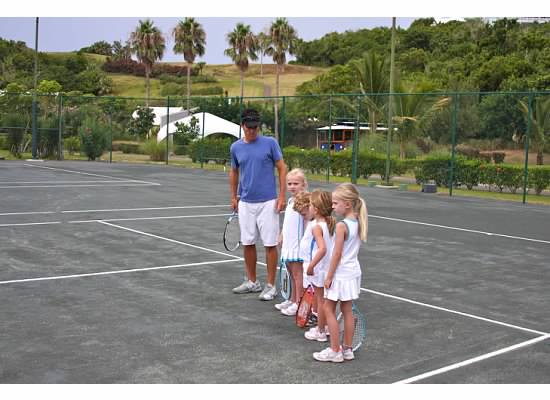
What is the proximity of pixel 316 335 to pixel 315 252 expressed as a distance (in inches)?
28.6

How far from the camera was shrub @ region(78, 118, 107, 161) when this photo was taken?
34.2m

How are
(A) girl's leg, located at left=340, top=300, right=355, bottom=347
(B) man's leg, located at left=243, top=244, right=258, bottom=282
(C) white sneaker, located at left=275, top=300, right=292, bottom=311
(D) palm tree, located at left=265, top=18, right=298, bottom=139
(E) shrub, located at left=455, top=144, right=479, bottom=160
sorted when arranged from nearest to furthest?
(A) girl's leg, located at left=340, top=300, right=355, bottom=347 < (C) white sneaker, located at left=275, top=300, right=292, bottom=311 < (B) man's leg, located at left=243, top=244, right=258, bottom=282 < (E) shrub, located at left=455, top=144, right=479, bottom=160 < (D) palm tree, located at left=265, top=18, right=298, bottom=139

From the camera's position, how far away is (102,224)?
13305 millimetres

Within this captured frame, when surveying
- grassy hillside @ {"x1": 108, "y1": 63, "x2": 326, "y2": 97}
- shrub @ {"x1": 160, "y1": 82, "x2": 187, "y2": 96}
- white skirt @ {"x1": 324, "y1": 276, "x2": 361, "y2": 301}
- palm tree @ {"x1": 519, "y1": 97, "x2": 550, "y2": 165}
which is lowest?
white skirt @ {"x1": 324, "y1": 276, "x2": 361, "y2": 301}

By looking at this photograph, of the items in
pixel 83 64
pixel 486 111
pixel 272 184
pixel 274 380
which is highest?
pixel 83 64

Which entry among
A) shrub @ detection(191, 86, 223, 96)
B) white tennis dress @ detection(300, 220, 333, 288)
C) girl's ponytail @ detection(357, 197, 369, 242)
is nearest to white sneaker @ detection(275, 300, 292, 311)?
white tennis dress @ detection(300, 220, 333, 288)

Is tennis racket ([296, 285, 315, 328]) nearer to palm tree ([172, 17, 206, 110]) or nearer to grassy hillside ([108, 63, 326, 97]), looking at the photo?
palm tree ([172, 17, 206, 110])

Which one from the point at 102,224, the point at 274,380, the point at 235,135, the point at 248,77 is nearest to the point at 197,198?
the point at 102,224

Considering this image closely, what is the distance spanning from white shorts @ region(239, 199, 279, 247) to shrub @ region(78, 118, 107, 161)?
90.4 feet

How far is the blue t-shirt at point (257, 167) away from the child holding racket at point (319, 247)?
1.48 meters

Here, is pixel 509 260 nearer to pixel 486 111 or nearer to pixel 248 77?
pixel 486 111

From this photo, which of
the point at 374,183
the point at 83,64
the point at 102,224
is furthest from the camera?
the point at 83,64

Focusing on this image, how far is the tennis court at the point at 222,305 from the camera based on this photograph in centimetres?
565

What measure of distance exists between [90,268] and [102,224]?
3983mm
